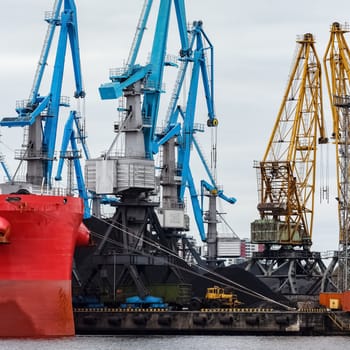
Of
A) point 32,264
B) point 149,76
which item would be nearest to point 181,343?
point 32,264

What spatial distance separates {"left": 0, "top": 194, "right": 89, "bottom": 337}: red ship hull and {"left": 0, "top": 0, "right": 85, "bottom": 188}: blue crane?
14.6 metres

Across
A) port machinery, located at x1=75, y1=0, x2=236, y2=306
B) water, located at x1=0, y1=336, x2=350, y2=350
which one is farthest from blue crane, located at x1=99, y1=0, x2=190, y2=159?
water, located at x1=0, y1=336, x2=350, y2=350

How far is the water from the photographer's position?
247 feet

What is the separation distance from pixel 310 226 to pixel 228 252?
15.4 metres

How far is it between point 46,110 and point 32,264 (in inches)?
850

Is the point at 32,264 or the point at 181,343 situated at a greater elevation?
the point at 32,264

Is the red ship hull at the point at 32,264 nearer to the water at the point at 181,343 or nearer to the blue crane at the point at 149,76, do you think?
the water at the point at 181,343

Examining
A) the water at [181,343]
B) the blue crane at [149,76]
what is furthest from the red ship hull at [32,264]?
the blue crane at [149,76]

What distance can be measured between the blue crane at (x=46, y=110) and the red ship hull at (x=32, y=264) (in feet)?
47.8

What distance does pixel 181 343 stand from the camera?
79750mm

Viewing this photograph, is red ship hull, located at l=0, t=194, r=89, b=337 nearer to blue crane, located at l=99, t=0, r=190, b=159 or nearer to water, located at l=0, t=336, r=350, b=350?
water, located at l=0, t=336, r=350, b=350

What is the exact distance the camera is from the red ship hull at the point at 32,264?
78750 mm

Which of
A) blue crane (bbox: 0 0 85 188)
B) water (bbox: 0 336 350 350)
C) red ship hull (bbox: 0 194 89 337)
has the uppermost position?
blue crane (bbox: 0 0 85 188)

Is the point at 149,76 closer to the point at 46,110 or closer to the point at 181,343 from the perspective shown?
the point at 46,110
